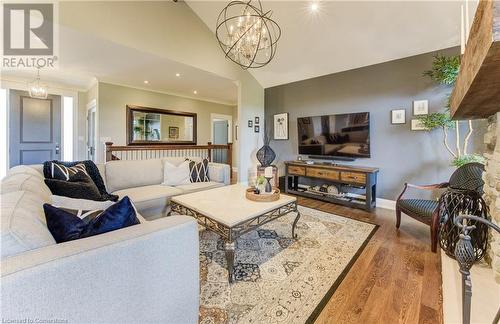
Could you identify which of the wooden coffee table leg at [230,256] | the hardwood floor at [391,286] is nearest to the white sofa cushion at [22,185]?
the wooden coffee table leg at [230,256]

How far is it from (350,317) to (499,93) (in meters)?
1.62

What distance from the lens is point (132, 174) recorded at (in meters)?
3.24

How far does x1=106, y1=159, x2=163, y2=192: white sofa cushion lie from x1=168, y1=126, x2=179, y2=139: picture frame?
9.25 feet

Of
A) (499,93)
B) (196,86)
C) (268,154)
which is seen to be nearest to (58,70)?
(196,86)

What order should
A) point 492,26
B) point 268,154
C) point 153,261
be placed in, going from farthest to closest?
point 268,154 < point 153,261 < point 492,26

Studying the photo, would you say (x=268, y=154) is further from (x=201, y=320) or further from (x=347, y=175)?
(x=201, y=320)

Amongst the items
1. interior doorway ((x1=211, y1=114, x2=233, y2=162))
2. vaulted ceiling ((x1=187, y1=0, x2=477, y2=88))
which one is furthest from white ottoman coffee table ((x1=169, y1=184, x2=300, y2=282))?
interior doorway ((x1=211, y1=114, x2=233, y2=162))

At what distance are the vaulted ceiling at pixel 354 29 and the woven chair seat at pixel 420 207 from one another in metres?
2.30

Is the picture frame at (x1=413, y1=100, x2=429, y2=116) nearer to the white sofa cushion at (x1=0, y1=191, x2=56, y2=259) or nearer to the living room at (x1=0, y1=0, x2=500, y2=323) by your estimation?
the living room at (x1=0, y1=0, x2=500, y2=323)

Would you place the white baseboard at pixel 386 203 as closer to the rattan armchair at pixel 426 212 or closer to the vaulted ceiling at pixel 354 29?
the rattan armchair at pixel 426 212

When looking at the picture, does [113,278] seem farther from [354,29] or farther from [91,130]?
[91,130]

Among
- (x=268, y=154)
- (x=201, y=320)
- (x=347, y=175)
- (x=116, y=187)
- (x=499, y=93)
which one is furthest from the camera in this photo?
(x=268, y=154)

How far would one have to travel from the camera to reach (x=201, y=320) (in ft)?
4.66

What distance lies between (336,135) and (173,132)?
438 cm
